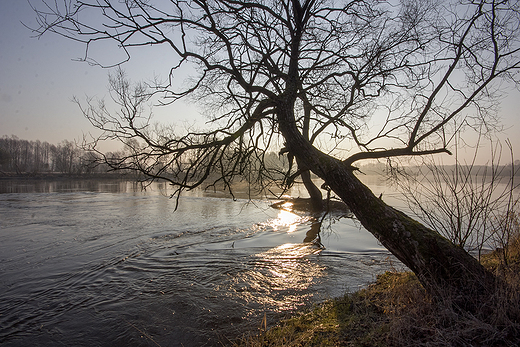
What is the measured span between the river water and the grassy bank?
0.74m

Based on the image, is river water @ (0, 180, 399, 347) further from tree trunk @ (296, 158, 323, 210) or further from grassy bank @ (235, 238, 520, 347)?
tree trunk @ (296, 158, 323, 210)

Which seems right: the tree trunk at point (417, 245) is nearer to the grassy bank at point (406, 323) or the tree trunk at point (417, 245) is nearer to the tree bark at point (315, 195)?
the grassy bank at point (406, 323)

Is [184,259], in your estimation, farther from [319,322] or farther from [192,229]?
[319,322]

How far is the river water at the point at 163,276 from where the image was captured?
14.9ft

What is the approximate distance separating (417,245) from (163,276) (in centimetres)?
515

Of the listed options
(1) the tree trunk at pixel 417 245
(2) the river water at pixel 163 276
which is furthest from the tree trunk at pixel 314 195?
(1) the tree trunk at pixel 417 245

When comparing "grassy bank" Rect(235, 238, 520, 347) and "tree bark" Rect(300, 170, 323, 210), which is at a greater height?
"tree bark" Rect(300, 170, 323, 210)

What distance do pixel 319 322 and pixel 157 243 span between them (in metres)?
6.44

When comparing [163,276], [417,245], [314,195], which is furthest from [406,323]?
[314,195]

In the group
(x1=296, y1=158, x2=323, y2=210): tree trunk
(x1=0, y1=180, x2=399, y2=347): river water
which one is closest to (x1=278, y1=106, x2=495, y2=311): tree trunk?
(x1=0, y1=180, x2=399, y2=347): river water

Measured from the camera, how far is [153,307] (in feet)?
17.0

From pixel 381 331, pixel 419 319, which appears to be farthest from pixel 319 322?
pixel 419 319

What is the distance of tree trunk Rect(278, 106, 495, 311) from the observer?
3463 millimetres

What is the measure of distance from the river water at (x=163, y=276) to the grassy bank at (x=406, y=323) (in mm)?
738
